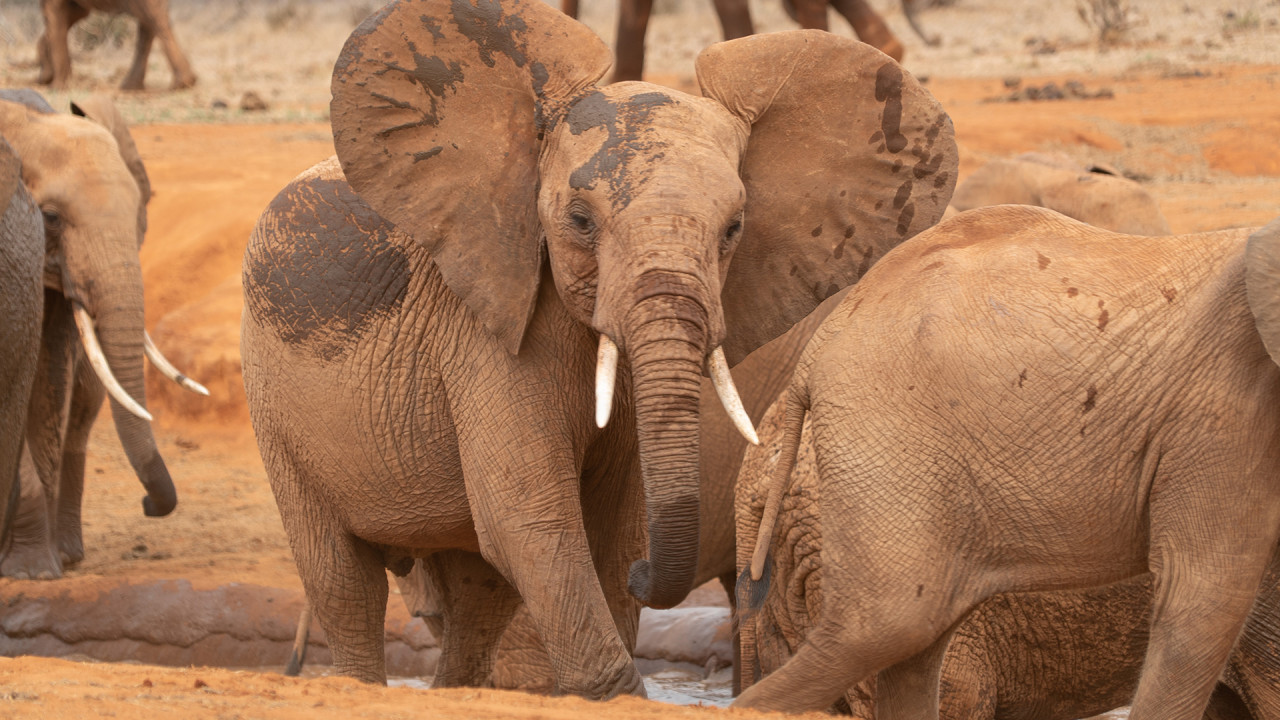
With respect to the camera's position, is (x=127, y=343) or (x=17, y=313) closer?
(x=17, y=313)

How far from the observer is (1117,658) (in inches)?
166

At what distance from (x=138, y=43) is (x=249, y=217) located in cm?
801

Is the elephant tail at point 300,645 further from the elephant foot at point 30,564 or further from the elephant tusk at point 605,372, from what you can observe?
the elephant tusk at point 605,372

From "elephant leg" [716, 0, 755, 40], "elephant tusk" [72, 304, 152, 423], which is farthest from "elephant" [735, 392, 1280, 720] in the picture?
"elephant leg" [716, 0, 755, 40]

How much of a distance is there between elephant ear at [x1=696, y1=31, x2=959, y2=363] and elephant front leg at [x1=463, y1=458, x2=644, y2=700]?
0.54 meters

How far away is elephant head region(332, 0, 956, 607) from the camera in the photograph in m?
3.25

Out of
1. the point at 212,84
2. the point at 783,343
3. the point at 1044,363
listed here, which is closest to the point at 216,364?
the point at 783,343

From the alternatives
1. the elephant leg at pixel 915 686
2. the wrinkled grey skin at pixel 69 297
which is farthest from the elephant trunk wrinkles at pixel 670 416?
the wrinkled grey skin at pixel 69 297

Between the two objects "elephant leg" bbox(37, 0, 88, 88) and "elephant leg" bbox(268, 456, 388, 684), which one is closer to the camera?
"elephant leg" bbox(268, 456, 388, 684)

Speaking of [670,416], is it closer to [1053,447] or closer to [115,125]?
[1053,447]

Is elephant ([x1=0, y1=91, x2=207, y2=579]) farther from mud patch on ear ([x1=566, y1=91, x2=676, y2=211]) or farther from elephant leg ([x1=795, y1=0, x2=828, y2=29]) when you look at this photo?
elephant leg ([x1=795, y1=0, x2=828, y2=29])

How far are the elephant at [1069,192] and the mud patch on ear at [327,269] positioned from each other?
3.18m

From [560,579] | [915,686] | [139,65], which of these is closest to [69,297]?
[560,579]

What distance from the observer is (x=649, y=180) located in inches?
131
